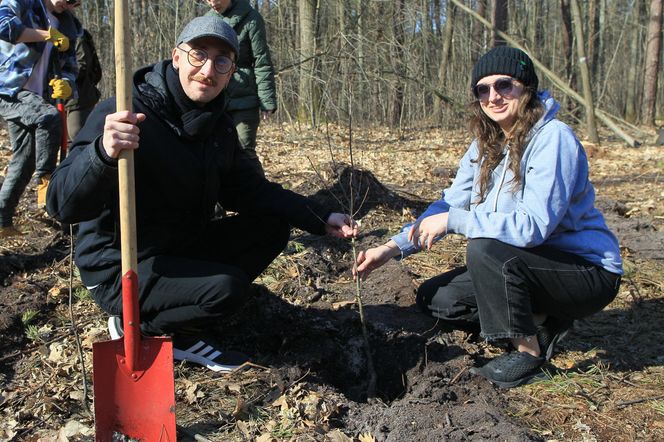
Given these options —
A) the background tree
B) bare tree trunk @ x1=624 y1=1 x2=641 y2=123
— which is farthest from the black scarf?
bare tree trunk @ x1=624 y1=1 x2=641 y2=123

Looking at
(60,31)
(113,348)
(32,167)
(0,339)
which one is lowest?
(0,339)

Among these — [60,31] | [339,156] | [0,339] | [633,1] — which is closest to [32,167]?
[60,31]

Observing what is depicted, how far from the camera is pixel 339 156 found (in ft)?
30.3

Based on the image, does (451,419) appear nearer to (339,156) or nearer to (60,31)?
(60,31)

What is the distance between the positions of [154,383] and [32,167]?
286cm

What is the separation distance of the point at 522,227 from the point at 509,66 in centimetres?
74

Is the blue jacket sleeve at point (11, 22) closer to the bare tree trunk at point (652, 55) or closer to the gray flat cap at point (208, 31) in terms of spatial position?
the gray flat cap at point (208, 31)

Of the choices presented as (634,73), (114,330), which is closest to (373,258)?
(114,330)

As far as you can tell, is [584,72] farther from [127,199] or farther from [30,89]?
[127,199]

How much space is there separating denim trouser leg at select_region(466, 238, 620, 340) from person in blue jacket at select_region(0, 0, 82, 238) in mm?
3352

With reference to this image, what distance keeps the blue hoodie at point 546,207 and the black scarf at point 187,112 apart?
108 centimetres

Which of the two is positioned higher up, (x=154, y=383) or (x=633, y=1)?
(x=633, y=1)

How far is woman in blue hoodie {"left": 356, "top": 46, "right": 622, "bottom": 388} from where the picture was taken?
2.83m

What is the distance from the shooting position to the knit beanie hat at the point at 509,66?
2.88 m
